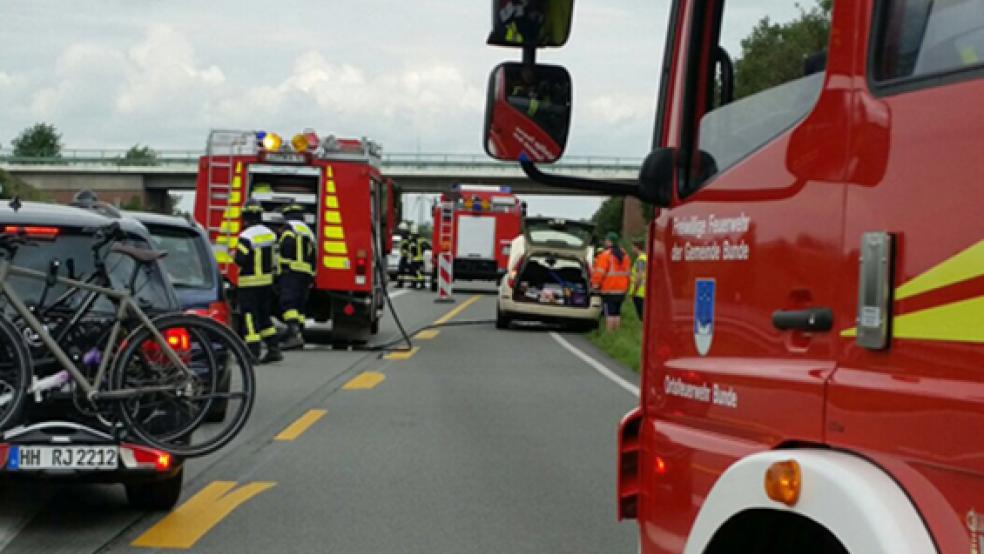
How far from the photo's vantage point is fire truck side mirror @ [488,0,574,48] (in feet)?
13.0

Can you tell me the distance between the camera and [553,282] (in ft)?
88.6

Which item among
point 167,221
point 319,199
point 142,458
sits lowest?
point 142,458

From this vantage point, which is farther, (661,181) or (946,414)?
(661,181)

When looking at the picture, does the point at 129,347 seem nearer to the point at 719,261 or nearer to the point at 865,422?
the point at 719,261

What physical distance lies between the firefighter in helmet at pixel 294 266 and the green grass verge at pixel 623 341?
13.7 ft

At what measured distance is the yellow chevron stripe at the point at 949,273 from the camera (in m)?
2.48

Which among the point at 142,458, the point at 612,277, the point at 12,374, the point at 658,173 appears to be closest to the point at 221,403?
the point at 142,458

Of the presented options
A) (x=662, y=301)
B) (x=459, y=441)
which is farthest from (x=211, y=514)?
(x=662, y=301)

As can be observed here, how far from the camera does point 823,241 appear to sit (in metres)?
3.06

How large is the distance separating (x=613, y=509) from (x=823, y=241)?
5435 mm

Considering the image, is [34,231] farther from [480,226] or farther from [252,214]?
[480,226]

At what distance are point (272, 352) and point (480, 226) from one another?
2771cm

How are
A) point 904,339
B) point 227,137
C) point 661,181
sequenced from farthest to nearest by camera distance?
point 227,137 < point 661,181 < point 904,339

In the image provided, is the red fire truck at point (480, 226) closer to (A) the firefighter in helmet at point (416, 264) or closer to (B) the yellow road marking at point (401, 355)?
(A) the firefighter in helmet at point (416, 264)
